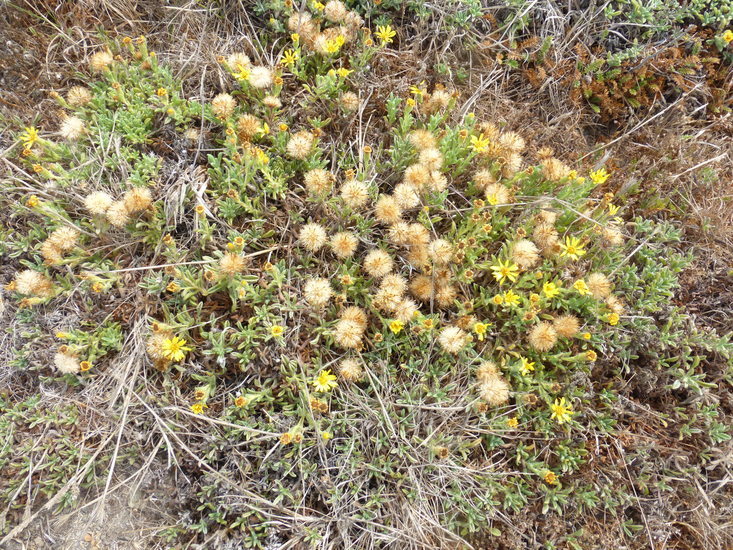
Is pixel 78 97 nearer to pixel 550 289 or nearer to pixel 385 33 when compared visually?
pixel 385 33

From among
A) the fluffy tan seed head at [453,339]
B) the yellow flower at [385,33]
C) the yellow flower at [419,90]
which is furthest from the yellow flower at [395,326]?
the yellow flower at [385,33]

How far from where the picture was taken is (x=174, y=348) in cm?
293

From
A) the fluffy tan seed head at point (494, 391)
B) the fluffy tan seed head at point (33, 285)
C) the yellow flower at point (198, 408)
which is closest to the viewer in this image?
the yellow flower at point (198, 408)

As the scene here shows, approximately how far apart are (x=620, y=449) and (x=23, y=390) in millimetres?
3903

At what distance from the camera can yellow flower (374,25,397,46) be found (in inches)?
144

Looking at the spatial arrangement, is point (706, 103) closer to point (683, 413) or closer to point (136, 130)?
point (683, 413)

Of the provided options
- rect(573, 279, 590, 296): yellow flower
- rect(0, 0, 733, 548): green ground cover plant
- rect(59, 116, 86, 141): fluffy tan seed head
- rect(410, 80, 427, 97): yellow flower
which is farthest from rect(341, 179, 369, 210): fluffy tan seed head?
rect(59, 116, 86, 141): fluffy tan seed head

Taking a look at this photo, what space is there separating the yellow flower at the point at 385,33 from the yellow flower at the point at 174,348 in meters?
2.58

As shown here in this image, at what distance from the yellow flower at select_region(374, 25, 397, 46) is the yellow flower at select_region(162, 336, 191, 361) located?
2.58 m

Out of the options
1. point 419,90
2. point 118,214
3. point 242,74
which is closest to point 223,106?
point 242,74

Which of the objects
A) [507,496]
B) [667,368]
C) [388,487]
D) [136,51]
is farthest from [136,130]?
[667,368]

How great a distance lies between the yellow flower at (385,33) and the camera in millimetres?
3648

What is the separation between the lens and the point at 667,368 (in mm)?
3359

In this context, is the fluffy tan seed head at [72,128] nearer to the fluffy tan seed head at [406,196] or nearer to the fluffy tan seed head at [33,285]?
the fluffy tan seed head at [33,285]
